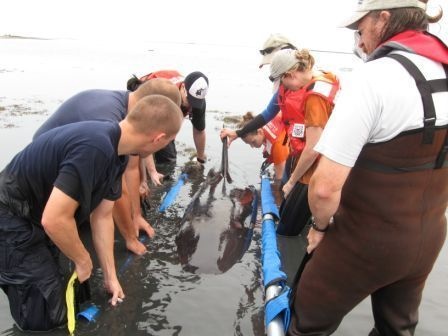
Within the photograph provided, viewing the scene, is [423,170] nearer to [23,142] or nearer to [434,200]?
[434,200]

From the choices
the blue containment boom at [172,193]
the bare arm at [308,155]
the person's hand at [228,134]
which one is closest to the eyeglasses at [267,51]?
the person's hand at [228,134]

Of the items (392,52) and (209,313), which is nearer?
(392,52)

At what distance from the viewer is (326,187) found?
2.18 meters

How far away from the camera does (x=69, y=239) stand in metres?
2.86

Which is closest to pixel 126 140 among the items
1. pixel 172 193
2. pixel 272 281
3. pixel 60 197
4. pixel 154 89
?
pixel 60 197

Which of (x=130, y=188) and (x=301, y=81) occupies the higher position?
(x=301, y=81)

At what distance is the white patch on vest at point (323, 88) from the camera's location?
3.77 meters

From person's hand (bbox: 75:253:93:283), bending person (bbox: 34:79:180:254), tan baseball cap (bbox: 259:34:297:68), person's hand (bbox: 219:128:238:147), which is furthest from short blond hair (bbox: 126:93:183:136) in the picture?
person's hand (bbox: 219:128:238:147)

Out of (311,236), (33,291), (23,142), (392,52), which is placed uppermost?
(392,52)

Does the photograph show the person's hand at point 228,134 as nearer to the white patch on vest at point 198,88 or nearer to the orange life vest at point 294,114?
the white patch on vest at point 198,88

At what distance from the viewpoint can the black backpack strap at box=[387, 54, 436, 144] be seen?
204 centimetres

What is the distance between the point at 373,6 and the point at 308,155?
2.11 metres

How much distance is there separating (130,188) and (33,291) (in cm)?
158

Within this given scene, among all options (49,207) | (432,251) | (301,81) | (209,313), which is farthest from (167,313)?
(301,81)
